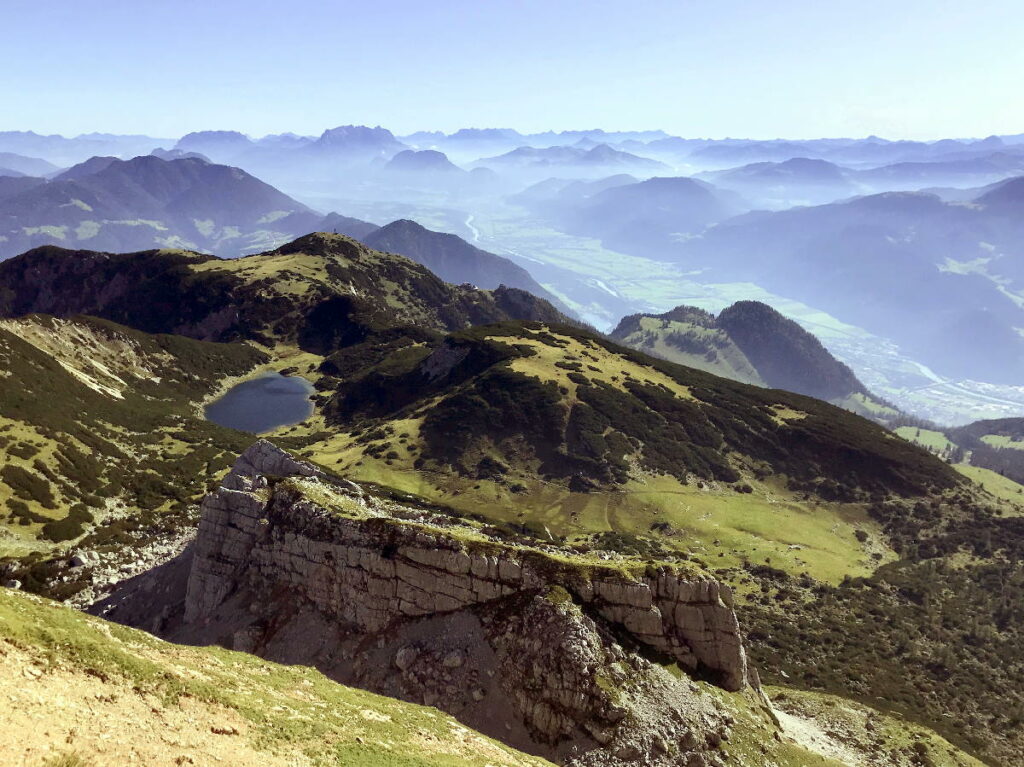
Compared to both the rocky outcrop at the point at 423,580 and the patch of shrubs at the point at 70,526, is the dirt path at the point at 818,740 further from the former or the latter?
the patch of shrubs at the point at 70,526

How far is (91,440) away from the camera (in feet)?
256

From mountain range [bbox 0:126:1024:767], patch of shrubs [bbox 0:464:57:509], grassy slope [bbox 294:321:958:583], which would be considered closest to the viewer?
mountain range [bbox 0:126:1024:767]

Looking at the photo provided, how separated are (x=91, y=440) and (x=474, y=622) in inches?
2847

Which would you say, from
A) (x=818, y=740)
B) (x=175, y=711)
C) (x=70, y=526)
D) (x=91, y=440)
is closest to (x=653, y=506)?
(x=818, y=740)

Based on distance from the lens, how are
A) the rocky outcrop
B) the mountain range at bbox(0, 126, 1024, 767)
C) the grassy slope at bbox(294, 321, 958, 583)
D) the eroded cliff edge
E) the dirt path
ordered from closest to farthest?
the mountain range at bbox(0, 126, 1024, 767) < the eroded cliff edge < the rocky outcrop < the dirt path < the grassy slope at bbox(294, 321, 958, 583)

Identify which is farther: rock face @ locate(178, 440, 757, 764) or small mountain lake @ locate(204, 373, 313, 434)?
small mountain lake @ locate(204, 373, 313, 434)

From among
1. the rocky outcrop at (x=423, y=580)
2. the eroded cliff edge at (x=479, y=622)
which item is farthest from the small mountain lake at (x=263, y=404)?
the eroded cliff edge at (x=479, y=622)

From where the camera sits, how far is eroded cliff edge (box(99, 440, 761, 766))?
30.2 metres

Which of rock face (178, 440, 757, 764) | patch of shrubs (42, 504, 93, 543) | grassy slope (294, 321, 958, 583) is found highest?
rock face (178, 440, 757, 764)

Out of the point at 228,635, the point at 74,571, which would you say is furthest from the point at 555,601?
the point at 74,571

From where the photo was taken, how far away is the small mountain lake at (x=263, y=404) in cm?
13662

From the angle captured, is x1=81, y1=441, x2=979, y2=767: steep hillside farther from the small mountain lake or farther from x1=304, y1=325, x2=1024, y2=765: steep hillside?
the small mountain lake

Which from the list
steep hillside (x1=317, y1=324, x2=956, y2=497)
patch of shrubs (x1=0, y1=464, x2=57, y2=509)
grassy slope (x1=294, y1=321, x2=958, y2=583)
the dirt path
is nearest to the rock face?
the dirt path

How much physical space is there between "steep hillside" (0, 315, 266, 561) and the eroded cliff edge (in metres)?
18.8
